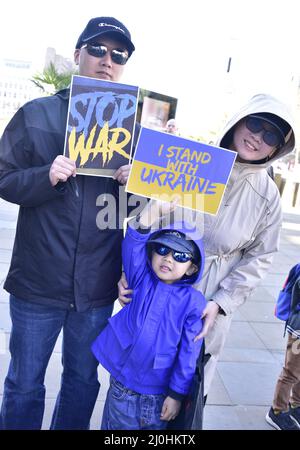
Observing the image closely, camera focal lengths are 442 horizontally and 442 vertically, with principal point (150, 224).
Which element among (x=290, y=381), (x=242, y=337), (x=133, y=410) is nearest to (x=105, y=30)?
(x=133, y=410)

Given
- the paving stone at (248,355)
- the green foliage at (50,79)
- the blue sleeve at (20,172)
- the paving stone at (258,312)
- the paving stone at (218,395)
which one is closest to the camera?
the blue sleeve at (20,172)

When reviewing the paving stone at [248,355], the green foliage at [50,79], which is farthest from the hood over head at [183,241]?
the green foliage at [50,79]

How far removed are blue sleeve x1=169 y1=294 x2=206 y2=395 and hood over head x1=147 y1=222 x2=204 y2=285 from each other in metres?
0.14

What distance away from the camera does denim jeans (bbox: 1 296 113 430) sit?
6.41 ft

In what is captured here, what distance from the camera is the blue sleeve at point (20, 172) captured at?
176cm

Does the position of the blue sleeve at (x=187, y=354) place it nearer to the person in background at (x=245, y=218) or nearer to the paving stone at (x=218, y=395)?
the person in background at (x=245, y=218)

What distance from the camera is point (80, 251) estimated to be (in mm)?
1925

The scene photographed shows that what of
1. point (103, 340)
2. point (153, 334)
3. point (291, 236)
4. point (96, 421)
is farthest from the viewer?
point (291, 236)

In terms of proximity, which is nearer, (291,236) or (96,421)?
(96,421)

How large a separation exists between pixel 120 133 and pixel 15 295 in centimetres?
85

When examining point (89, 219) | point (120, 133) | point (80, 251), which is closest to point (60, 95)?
point (120, 133)

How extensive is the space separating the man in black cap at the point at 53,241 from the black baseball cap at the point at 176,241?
215 millimetres

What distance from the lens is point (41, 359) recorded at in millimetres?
2023

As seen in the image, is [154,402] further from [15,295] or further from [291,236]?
[291,236]
